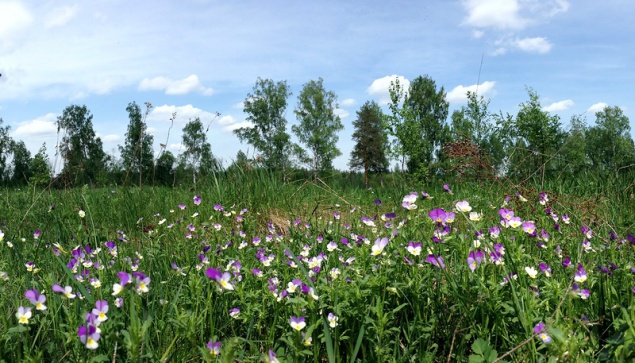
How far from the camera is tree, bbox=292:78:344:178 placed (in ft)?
196

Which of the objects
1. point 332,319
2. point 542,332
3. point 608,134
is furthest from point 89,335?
point 608,134

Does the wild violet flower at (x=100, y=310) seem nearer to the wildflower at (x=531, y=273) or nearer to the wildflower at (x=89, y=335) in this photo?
the wildflower at (x=89, y=335)

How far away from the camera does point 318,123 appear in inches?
2399

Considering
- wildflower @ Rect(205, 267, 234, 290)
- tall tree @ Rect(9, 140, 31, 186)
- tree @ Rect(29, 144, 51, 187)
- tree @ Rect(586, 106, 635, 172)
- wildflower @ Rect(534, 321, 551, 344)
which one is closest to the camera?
wildflower @ Rect(205, 267, 234, 290)

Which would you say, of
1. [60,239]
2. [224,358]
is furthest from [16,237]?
[224,358]

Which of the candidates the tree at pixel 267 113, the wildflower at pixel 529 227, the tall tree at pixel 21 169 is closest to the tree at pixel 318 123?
the tree at pixel 267 113

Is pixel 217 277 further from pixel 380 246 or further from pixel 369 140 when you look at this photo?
pixel 369 140

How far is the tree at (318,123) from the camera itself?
59750mm

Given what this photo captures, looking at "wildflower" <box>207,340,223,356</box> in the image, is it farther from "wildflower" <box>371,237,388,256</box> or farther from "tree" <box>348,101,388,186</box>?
"tree" <box>348,101,388,186</box>

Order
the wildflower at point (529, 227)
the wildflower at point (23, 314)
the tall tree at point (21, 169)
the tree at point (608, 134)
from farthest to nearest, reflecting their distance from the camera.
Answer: the tree at point (608, 134) → the tall tree at point (21, 169) → the wildflower at point (529, 227) → the wildflower at point (23, 314)

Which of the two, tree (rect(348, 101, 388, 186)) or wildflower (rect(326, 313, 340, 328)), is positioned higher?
tree (rect(348, 101, 388, 186))

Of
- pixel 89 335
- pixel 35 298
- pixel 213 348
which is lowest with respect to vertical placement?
pixel 213 348

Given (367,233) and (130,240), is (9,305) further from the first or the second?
(367,233)

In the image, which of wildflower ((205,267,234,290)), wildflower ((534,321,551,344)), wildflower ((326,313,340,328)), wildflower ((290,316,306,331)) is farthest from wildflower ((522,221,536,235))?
wildflower ((205,267,234,290))
